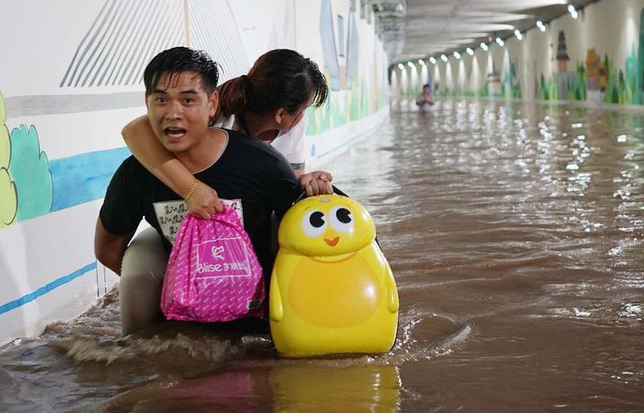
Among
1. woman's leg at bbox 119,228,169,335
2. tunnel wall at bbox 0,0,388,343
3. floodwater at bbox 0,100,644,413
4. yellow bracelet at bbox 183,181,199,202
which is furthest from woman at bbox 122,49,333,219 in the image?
tunnel wall at bbox 0,0,388,343

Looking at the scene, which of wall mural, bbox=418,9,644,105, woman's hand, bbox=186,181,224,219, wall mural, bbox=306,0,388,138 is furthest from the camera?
wall mural, bbox=418,9,644,105

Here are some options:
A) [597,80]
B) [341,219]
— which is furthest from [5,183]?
[597,80]

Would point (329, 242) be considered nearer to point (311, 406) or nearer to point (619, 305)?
point (311, 406)

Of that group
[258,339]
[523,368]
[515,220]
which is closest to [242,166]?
[258,339]

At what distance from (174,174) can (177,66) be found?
359mm

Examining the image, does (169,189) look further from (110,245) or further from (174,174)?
(110,245)

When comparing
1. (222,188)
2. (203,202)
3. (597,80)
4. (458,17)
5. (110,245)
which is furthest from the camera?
(458,17)

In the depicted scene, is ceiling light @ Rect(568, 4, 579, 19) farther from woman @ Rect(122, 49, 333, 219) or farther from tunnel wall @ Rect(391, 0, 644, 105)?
woman @ Rect(122, 49, 333, 219)

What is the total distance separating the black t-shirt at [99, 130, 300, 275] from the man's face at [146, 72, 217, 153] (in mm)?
148

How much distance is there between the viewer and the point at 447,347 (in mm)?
3254

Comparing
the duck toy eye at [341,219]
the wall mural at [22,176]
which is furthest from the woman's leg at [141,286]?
the duck toy eye at [341,219]

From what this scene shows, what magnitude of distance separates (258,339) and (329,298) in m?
0.48

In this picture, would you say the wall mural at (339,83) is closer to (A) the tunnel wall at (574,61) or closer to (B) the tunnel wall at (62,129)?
(B) the tunnel wall at (62,129)

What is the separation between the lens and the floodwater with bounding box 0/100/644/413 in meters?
2.70
